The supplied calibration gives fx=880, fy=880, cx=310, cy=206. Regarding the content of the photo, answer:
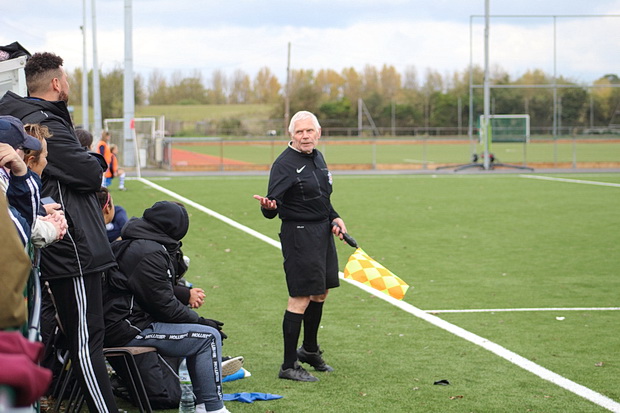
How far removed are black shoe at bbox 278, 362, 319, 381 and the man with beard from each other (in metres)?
1.88

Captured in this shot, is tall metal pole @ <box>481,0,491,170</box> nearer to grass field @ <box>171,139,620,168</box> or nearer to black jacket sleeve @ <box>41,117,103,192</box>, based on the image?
grass field @ <box>171,139,620,168</box>

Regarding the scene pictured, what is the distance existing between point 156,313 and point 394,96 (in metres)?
112

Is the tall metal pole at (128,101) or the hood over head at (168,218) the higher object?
the tall metal pole at (128,101)

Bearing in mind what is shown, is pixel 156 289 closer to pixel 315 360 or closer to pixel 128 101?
pixel 315 360

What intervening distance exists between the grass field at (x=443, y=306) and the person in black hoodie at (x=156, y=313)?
584 mm

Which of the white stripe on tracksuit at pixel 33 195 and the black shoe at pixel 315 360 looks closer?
the white stripe on tracksuit at pixel 33 195

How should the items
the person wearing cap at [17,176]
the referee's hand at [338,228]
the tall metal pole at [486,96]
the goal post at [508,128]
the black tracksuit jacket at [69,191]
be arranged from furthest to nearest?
the goal post at [508,128], the tall metal pole at [486,96], the referee's hand at [338,228], the black tracksuit jacket at [69,191], the person wearing cap at [17,176]

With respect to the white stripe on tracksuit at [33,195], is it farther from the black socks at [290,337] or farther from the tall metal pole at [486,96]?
the tall metal pole at [486,96]

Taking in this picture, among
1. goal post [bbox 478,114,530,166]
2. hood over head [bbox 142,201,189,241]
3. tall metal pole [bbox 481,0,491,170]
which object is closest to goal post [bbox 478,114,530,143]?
goal post [bbox 478,114,530,166]

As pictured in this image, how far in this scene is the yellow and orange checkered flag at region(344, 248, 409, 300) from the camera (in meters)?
6.95

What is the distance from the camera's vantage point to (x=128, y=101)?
37.8 meters

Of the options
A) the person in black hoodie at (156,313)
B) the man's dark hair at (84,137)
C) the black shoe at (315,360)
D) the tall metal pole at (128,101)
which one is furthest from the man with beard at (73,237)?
the tall metal pole at (128,101)

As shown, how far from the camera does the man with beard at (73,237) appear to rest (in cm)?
464

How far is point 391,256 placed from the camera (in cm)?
1306
